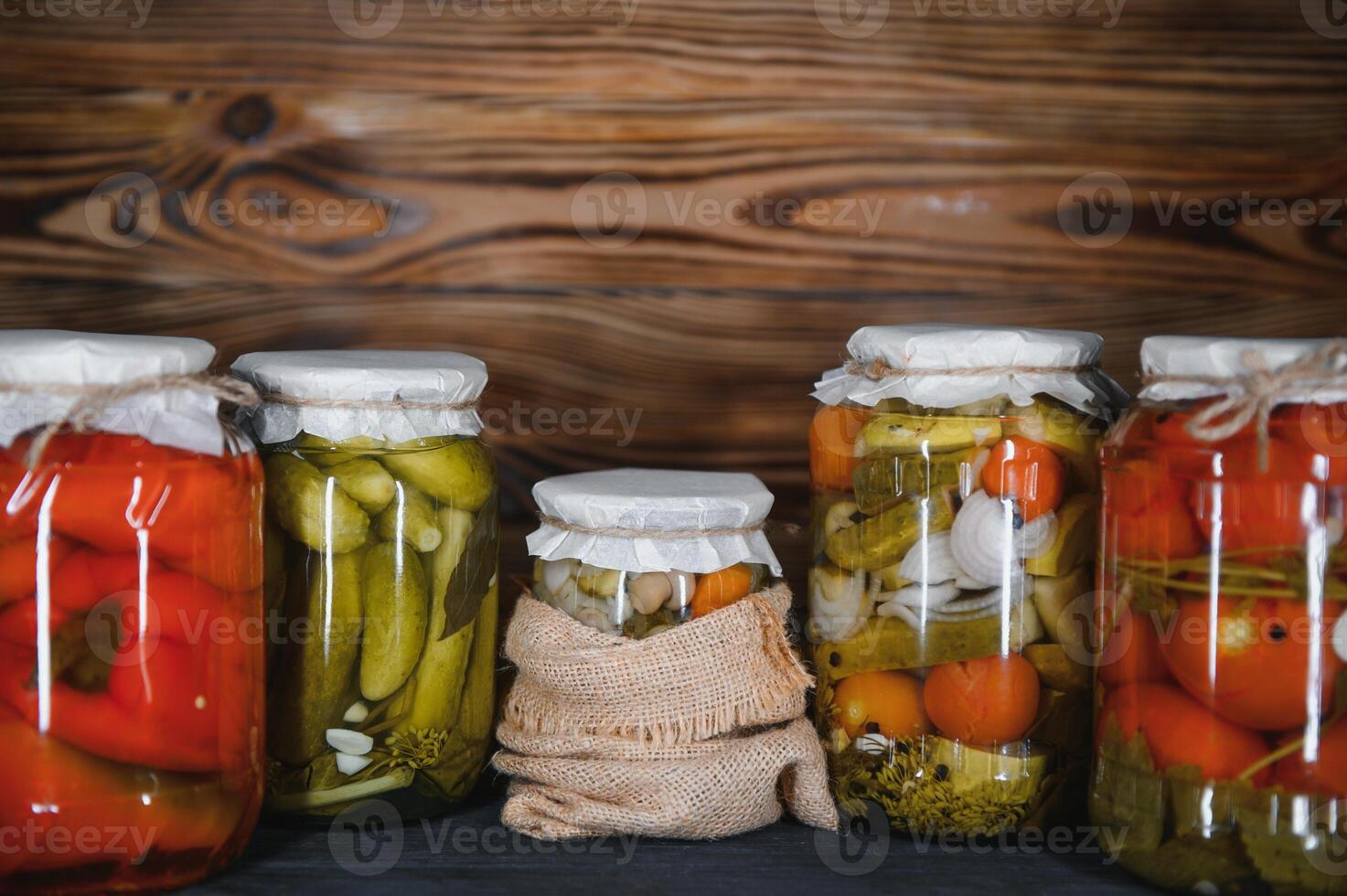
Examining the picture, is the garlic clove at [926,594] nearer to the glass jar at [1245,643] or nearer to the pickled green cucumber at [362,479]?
the glass jar at [1245,643]

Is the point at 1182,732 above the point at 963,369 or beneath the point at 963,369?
beneath

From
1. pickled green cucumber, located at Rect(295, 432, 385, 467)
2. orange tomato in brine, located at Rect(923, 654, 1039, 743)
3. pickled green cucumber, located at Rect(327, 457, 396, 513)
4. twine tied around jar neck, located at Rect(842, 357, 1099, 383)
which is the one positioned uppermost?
twine tied around jar neck, located at Rect(842, 357, 1099, 383)

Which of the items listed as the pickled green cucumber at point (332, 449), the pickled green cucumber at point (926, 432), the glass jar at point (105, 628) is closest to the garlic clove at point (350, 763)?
the glass jar at point (105, 628)

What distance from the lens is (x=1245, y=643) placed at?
79 cm

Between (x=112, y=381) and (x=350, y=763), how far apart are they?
341 millimetres

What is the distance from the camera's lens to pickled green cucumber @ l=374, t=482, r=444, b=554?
92 cm

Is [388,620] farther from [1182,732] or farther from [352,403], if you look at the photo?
[1182,732]

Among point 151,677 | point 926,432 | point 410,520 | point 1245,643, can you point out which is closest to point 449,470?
→ point 410,520

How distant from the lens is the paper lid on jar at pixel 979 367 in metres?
0.88

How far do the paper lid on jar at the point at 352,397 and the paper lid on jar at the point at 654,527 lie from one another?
0.11m

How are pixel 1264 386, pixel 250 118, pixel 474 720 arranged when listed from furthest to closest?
pixel 250 118 < pixel 474 720 < pixel 1264 386

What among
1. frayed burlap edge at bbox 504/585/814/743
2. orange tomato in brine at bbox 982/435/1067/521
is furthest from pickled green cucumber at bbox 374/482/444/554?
orange tomato in brine at bbox 982/435/1067/521

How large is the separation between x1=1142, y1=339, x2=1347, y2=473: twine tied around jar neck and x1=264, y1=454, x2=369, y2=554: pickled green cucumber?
1.99 feet

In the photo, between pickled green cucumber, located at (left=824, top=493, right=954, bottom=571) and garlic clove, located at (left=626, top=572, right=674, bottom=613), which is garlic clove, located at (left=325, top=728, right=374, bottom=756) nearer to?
garlic clove, located at (left=626, top=572, right=674, bottom=613)
